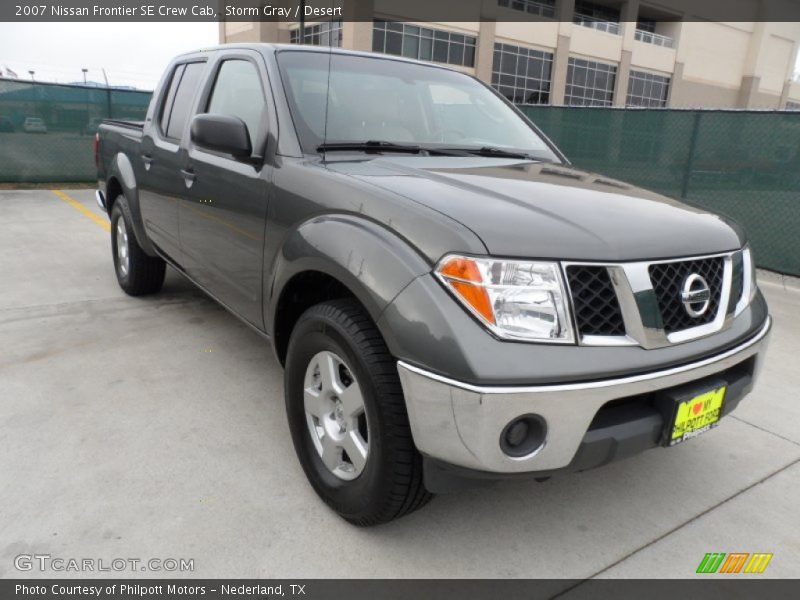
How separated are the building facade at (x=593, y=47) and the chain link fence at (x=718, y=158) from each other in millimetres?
24815

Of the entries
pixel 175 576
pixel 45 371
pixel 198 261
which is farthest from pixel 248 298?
pixel 45 371

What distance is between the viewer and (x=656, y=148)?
8523 millimetres

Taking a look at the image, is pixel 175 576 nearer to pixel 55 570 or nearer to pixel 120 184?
pixel 55 570

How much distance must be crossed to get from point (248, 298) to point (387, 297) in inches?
48.6

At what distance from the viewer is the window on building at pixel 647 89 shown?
4650cm

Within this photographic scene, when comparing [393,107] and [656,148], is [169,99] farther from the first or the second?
[656,148]

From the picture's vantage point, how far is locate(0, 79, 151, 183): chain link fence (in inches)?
451

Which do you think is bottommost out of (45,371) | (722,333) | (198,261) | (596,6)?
(45,371)

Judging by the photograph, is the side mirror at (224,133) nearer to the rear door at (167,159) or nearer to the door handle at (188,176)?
the door handle at (188,176)

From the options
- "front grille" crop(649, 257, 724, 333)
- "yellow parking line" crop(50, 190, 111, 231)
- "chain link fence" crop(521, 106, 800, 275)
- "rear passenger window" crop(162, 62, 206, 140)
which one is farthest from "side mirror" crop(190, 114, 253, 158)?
"yellow parking line" crop(50, 190, 111, 231)

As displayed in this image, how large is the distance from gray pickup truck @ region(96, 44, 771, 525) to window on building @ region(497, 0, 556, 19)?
38.9m

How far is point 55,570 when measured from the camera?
2.06 metres

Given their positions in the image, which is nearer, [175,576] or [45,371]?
[175,576]

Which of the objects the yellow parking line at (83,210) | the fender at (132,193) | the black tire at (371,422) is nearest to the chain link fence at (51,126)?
the yellow parking line at (83,210)
